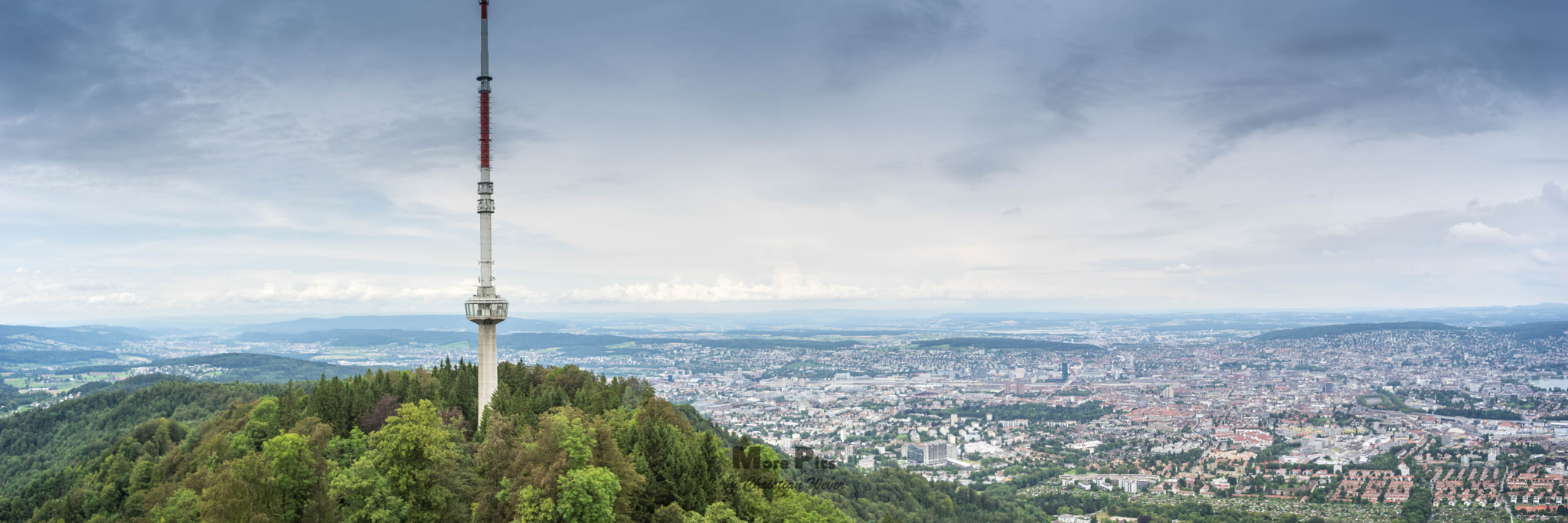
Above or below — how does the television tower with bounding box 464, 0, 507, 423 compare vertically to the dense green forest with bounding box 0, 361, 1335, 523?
above

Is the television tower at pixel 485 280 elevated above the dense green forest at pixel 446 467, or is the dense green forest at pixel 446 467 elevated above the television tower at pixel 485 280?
the television tower at pixel 485 280

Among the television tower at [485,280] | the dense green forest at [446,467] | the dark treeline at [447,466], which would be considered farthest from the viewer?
→ the television tower at [485,280]

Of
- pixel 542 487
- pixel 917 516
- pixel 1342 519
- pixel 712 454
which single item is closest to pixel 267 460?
pixel 542 487

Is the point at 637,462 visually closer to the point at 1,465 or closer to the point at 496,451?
the point at 496,451

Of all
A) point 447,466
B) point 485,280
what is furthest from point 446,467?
point 485,280

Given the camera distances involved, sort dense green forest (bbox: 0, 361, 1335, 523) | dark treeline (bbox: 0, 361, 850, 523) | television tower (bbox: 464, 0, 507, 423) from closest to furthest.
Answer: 1. dark treeline (bbox: 0, 361, 850, 523)
2. dense green forest (bbox: 0, 361, 1335, 523)
3. television tower (bbox: 464, 0, 507, 423)
